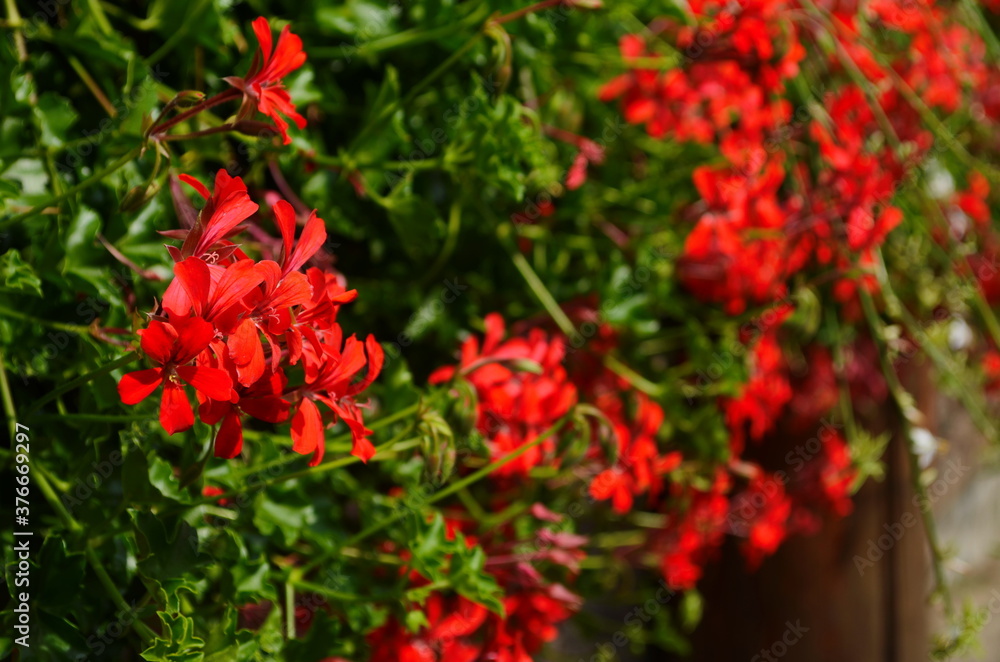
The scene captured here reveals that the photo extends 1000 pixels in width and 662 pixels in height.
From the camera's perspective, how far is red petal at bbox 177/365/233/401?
0.42m

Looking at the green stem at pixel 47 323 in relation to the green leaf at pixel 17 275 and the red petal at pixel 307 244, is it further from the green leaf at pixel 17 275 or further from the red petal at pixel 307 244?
the red petal at pixel 307 244

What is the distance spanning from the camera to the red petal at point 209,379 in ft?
1.39

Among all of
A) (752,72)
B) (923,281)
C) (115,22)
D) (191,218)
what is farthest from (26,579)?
(923,281)

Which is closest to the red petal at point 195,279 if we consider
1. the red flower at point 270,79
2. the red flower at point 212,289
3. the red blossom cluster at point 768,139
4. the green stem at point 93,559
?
the red flower at point 212,289

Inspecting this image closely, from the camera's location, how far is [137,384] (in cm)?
42

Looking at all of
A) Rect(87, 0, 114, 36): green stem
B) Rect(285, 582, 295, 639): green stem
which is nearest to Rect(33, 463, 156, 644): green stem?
Rect(285, 582, 295, 639): green stem

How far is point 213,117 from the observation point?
766mm

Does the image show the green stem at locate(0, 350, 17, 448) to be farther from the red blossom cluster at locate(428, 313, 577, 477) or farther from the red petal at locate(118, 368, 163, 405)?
the red blossom cluster at locate(428, 313, 577, 477)

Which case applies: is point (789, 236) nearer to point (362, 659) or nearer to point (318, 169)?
point (318, 169)

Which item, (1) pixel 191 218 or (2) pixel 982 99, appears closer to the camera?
(1) pixel 191 218

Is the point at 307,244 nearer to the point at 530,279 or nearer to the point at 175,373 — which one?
the point at 175,373

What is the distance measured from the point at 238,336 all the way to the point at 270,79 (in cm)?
19

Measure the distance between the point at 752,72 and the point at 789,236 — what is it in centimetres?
25

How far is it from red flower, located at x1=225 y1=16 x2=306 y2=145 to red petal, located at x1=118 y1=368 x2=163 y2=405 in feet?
0.55
